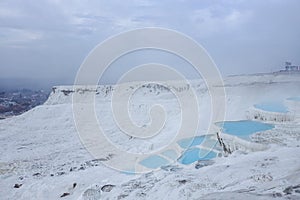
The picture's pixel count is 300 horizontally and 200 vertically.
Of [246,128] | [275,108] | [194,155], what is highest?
[275,108]

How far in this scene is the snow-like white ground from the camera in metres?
6.25

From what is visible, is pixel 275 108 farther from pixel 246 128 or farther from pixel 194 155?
pixel 194 155

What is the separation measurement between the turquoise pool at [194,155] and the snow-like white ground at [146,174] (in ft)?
3.36

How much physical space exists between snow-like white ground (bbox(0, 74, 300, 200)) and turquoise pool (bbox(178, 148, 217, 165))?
40.3 inches

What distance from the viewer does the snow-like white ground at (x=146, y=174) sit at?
6.25 meters

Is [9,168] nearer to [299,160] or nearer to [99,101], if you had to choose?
[299,160]

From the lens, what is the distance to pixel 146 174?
8.46m

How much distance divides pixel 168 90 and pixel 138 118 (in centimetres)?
844

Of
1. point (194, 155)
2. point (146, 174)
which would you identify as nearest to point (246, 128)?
point (194, 155)

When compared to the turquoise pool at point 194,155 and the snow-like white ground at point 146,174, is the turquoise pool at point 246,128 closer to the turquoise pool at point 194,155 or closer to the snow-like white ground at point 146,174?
the snow-like white ground at point 146,174

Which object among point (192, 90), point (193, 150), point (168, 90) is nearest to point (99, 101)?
Result: point (168, 90)

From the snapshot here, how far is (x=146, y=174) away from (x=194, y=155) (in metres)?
2.78

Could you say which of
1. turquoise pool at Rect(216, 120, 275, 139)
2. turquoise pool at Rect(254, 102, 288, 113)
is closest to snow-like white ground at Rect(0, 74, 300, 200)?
turquoise pool at Rect(216, 120, 275, 139)

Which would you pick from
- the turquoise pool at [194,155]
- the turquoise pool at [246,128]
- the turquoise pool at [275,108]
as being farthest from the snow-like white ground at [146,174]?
the turquoise pool at [275,108]
